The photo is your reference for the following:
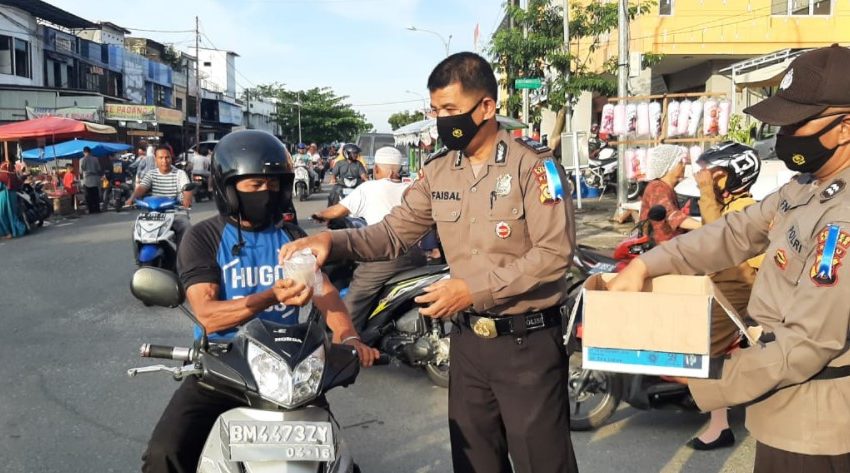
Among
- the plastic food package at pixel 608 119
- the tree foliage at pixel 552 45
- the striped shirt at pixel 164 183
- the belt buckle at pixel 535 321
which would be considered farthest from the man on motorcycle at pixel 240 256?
the tree foliage at pixel 552 45

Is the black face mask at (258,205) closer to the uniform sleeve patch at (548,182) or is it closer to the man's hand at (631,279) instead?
the uniform sleeve patch at (548,182)

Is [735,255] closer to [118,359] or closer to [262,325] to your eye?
[262,325]

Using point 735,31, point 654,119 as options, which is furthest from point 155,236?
point 735,31

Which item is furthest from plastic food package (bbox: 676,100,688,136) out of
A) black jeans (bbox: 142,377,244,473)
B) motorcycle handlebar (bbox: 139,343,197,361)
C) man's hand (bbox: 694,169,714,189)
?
motorcycle handlebar (bbox: 139,343,197,361)

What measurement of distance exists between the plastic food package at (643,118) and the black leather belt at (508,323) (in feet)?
31.9

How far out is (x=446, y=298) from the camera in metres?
2.44

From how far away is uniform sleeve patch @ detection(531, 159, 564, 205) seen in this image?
2557 millimetres

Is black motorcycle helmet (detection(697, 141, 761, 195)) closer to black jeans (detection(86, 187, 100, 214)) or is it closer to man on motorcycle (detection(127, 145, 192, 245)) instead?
man on motorcycle (detection(127, 145, 192, 245))

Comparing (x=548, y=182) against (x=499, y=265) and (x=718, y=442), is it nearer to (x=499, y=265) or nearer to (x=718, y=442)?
(x=499, y=265)

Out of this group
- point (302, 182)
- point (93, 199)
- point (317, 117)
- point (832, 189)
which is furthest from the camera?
point (317, 117)

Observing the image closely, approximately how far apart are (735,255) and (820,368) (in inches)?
21.8

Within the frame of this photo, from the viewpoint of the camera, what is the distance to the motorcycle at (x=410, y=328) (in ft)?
16.1

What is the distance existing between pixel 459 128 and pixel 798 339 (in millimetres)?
1335

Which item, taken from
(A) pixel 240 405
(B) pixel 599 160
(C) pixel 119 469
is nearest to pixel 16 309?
(C) pixel 119 469
